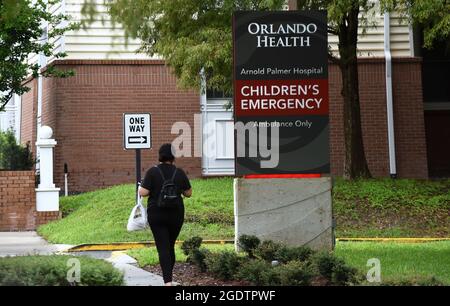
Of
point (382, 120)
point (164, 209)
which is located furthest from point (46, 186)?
point (164, 209)

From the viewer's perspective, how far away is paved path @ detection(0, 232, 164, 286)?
10.7 m

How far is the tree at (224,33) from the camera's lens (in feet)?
57.0

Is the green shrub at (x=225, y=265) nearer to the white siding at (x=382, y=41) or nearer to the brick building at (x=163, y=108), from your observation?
the brick building at (x=163, y=108)

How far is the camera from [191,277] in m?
10.8

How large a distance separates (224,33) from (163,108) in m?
5.50

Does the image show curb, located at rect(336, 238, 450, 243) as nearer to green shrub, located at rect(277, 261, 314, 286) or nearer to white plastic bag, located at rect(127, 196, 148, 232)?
white plastic bag, located at rect(127, 196, 148, 232)

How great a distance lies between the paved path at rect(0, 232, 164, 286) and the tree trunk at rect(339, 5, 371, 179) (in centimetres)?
798

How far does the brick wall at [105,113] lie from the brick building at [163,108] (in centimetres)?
3

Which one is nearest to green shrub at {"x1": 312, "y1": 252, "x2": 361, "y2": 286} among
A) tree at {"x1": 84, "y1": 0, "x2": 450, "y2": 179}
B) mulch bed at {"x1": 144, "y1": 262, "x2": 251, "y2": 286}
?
mulch bed at {"x1": 144, "y1": 262, "x2": 251, "y2": 286}
